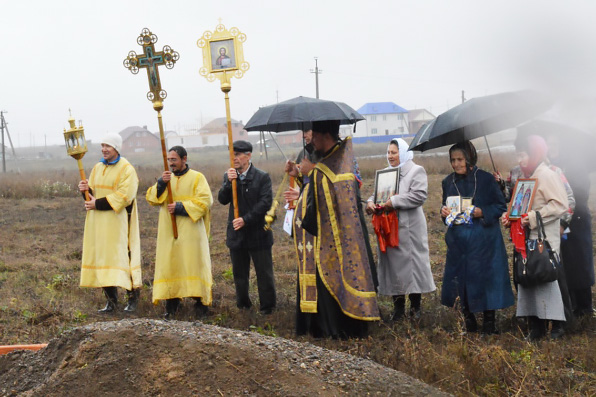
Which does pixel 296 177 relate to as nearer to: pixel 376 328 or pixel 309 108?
pixel 309 108

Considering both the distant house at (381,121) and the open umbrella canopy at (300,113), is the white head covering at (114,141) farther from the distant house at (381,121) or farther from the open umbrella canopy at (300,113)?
the distant house at (381,121)

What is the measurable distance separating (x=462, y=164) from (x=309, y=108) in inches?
69.7

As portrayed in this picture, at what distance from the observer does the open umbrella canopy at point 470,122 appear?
520 cm

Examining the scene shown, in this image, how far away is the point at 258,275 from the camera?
289 inches

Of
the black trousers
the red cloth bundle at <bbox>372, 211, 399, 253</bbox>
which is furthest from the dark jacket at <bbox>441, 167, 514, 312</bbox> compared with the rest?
the black trousers

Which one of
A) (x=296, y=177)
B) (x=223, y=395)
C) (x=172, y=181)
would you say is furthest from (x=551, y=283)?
(x=172, y=181)

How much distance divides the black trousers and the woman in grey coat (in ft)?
4.27

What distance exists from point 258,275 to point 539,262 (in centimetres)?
309

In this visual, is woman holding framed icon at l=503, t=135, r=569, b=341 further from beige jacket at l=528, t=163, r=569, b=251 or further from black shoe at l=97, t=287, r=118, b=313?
black shoe at l=97, t=287, r=118, b=313

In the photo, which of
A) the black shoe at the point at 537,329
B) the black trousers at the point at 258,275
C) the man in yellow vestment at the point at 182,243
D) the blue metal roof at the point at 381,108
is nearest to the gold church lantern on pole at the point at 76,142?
the man in yellow vestment at the point at 182,243

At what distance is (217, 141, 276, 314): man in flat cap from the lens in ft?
23.9

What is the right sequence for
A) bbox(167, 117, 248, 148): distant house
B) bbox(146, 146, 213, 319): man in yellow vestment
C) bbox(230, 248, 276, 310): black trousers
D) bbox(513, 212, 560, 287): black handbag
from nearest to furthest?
bbox(513, 212, 560, 287): black handbag → bbox(146, 146, 213, 319): man in yellow vestment → bbox(230, 248, 276, 310): black trousers → bbox(167, 117, 248, 148): distant house

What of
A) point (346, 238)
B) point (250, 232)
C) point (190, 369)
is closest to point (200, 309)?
point (250, 232)

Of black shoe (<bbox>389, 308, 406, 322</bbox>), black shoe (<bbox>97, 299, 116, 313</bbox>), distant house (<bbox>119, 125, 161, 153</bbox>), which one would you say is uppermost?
distant house (<bbox>119, 125, 161, 153</bbox>)
